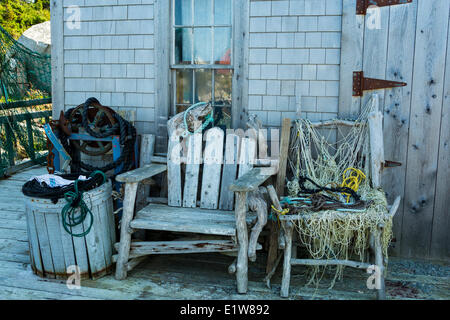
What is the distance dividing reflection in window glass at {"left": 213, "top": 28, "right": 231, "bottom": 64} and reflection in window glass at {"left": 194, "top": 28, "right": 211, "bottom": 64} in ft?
0.21

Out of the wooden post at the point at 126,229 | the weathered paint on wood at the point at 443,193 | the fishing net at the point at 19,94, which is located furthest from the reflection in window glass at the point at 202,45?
the fishing net at the point at 19,94

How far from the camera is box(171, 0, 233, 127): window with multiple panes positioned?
156 inches

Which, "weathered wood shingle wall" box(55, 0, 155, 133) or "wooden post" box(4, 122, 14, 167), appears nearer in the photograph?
"weathered wood shingle wall" box(55, 0, 155, 133)

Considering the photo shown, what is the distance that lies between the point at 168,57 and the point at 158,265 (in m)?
1.85

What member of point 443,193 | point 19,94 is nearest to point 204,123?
point 443,193

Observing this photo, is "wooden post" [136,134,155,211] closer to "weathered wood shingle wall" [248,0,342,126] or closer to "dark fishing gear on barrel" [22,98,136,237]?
"dark fishing gear on barrel" [22,98,136,237]

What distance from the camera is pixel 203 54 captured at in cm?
403

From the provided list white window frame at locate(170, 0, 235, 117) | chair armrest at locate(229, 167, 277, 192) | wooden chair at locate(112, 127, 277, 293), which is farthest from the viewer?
white window frame at locate(170, 0, 235, 117)

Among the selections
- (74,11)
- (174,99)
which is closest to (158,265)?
(174,99)

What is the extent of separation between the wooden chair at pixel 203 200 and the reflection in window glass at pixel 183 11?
1099 millimetres

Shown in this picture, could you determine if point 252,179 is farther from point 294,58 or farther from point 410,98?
point 410,98

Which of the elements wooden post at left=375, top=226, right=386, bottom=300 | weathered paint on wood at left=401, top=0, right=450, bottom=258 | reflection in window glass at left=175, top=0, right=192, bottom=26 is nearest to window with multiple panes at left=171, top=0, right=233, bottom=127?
reflection in window glass at left=175, top=0, right=192, bottom=26

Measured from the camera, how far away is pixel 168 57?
4.07 metres

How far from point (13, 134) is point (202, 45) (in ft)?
11.2
